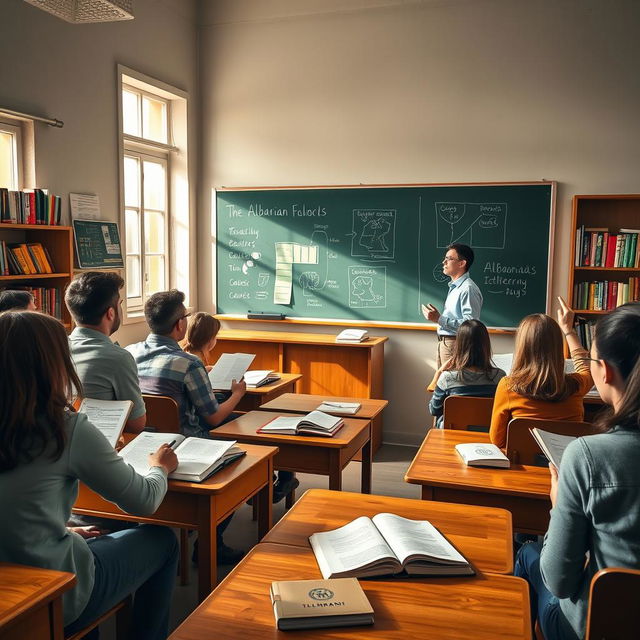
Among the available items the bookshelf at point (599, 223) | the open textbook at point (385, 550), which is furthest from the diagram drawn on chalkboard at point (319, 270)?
the open textbook at point (385, 550)

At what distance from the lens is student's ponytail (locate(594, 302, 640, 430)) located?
1.43 meters

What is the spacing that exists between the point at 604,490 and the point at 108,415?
1.43 m

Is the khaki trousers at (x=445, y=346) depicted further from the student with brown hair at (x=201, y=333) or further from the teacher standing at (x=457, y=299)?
the student with brown hair at (x=201, y=333)

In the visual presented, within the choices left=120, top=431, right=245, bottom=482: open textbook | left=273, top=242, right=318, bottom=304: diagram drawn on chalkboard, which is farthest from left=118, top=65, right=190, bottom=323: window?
left=120, top=431, right=245, bottom=482: open textbook

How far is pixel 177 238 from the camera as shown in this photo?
608 cm

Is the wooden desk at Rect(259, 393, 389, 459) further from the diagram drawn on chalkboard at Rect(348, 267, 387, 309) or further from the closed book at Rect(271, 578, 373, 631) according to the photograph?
the diagram drawn on chalkboard at Rect(348, 267, 387, 309)

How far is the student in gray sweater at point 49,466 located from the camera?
5.22 ft

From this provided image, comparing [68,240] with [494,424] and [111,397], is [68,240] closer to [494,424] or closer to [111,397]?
[111,397]

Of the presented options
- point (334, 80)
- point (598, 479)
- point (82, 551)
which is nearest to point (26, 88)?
point (334, 80)

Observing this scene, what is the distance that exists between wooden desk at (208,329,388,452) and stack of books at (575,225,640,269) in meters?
1.64

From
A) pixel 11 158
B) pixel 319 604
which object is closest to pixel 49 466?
pixel 319 604

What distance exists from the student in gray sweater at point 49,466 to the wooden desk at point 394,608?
0.44 m

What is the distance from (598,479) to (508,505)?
0.85 meters

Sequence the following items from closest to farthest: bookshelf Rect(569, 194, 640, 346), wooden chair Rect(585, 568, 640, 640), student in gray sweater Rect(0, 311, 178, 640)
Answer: wooden chair Rect(585, 568, 640, 640)
student in gray sweater Rect(0, 311, 178, 640)
bookshelf Rect(569, 194, 640, 346)
